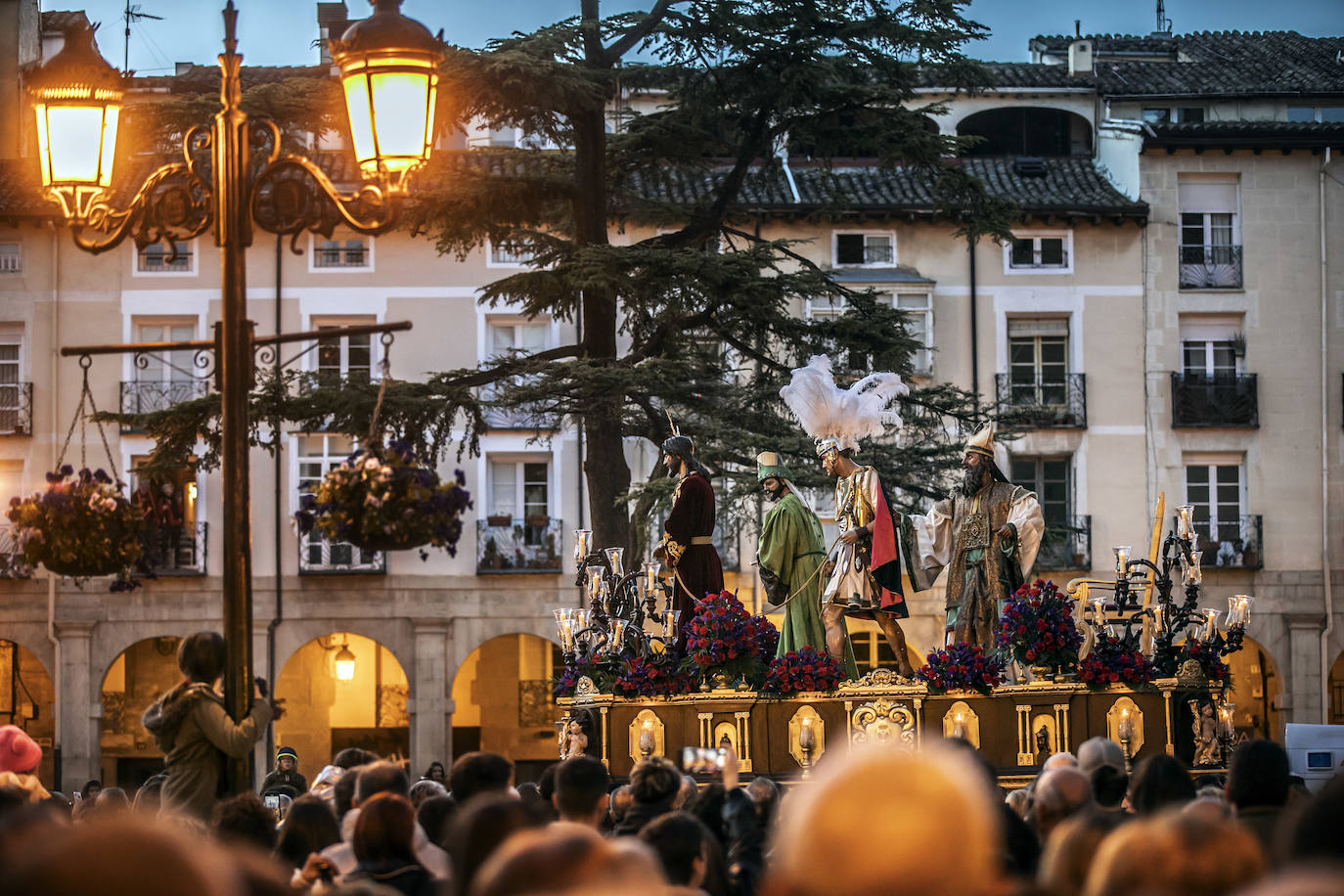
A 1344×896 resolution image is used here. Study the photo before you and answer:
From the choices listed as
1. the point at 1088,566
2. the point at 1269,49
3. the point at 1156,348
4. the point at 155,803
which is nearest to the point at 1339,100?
the point at 1269,49

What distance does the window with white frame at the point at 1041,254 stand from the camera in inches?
1518

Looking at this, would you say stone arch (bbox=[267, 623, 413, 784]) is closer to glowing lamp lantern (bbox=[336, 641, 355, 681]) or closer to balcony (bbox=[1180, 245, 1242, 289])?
glowing lamp lantern (bbox=[336, 641, 355, 681])

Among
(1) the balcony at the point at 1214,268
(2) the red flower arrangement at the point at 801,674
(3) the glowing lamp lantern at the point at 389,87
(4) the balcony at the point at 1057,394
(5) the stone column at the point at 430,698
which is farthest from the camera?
(1) the balcony at the point at 1214,268

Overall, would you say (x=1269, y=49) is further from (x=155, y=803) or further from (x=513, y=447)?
(x=155, y=803)

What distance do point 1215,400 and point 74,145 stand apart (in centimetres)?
3098

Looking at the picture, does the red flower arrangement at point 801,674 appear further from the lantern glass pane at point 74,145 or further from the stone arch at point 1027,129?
the stone arch at point 1027,129

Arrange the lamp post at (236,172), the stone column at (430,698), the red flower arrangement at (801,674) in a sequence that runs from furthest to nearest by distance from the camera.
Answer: the stone column at (430,698) → the red flower arrangement at (801,674) → the lamp post at (236,172)

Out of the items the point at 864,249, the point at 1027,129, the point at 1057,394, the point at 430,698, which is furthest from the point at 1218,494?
the point at 430,698

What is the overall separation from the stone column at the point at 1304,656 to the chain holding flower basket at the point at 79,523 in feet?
100

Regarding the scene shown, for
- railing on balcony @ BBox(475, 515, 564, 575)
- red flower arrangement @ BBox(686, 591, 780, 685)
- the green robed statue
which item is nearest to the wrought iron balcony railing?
railing on balcony @ BBox(475, 515, 564, 575)

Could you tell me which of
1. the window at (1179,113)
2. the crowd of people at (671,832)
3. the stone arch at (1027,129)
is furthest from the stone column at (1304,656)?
the crowd of people at (671,832)

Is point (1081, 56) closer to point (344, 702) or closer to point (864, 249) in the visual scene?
point (864, 249)

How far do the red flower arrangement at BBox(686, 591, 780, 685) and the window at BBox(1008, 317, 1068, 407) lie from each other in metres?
22.4

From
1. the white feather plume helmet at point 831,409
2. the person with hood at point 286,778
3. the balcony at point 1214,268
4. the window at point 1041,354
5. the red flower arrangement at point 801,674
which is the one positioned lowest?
the person with hood at point 286,778
